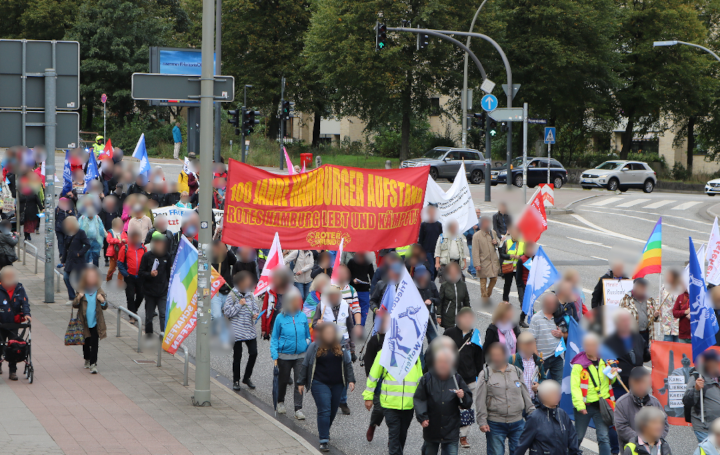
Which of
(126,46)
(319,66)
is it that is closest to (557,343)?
(319,66)

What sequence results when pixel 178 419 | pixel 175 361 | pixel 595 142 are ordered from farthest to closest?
pixel 595 142
pixel 175 361
pixel 178 419

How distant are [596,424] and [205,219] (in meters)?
4.91

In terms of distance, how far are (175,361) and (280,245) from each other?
8.14 ft

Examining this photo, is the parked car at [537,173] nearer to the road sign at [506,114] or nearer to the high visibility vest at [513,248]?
the road sign at [506,114]

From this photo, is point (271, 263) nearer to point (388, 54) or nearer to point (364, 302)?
point (364, 302)

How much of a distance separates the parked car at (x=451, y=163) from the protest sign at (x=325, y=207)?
28.5 meters

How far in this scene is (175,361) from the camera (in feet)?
39.6

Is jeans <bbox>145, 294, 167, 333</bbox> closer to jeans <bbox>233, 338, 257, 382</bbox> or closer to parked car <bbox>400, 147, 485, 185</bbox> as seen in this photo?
jeans <bbox>233, 338, 257, 382</bbox>

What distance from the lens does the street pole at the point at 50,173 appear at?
45.6 ft

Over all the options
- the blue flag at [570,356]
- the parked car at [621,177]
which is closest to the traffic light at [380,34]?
the parked car at [621,177]

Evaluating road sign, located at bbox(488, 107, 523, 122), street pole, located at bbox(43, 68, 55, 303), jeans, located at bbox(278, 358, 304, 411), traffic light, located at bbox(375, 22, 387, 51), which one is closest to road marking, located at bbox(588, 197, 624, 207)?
road sign, located at bbox(488, 107, 523, 122)

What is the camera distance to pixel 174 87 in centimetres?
979

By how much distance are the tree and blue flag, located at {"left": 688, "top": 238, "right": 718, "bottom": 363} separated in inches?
1450

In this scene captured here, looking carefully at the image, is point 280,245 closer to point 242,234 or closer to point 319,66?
point 242,234
